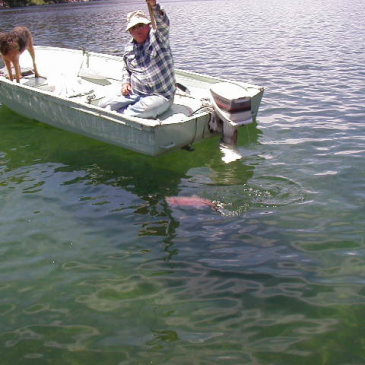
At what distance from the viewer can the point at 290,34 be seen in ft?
69.7

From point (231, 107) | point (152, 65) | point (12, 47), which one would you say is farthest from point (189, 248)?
point (12, 47)

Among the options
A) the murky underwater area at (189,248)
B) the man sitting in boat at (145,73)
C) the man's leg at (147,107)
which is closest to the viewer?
the murky underwater area at (189,248)

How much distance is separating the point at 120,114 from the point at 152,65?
1.06m

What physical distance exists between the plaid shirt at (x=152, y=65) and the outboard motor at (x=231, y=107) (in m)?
0.91

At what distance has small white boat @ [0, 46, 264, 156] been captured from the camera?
698 centimetres

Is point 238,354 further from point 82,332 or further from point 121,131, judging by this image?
point 121,131

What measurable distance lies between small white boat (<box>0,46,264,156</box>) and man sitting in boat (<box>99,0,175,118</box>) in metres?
0.45

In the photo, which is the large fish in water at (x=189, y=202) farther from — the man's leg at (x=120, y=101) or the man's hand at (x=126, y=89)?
the man's hand at (x=126, y=89)

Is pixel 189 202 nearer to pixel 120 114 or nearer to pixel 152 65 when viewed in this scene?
pixel 120 114

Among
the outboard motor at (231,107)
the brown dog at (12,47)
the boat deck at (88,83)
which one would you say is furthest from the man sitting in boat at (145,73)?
the brown dog at (12,47)

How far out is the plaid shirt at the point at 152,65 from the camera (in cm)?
720

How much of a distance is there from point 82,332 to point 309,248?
2764 millimetres

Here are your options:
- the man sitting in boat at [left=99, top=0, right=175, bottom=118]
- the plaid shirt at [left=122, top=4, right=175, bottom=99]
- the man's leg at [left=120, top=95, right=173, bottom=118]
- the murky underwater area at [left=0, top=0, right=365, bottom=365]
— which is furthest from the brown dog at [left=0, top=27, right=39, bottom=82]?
the man's leg at [left=120, top=95, right=173, bottom=118]

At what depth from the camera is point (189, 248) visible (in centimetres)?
525
